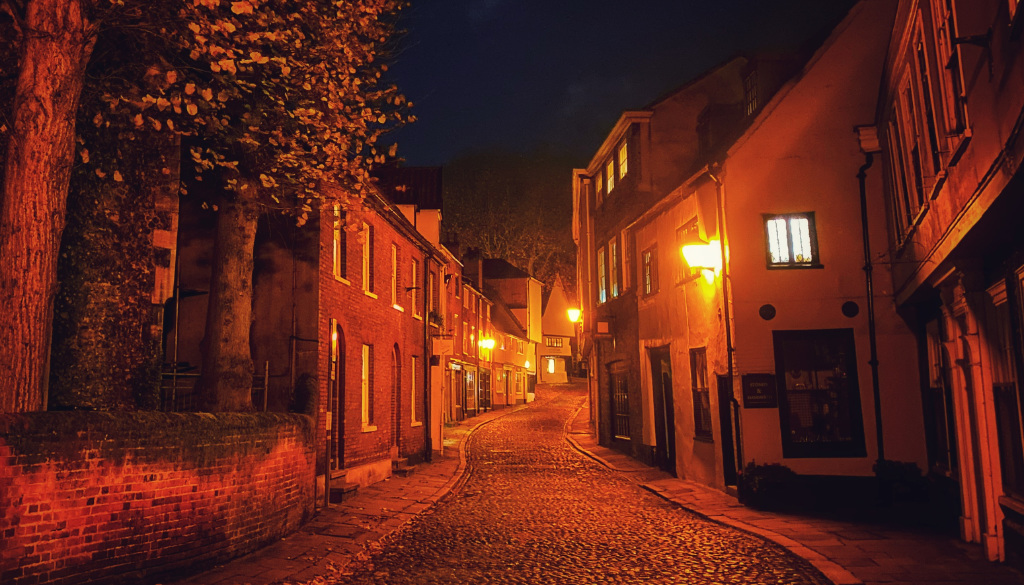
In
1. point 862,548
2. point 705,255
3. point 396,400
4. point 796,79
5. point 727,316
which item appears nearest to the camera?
point 862,548

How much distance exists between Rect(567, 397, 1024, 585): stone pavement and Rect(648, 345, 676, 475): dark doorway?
149 inches

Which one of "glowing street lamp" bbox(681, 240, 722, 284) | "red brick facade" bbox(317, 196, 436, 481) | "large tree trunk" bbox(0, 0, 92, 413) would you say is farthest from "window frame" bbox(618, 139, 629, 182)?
"large tree trunk" bbox(0, 0, 92, 413)

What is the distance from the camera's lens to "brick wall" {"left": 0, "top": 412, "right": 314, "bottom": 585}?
21.2ft

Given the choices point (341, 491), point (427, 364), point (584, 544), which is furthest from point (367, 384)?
point (584, 544)

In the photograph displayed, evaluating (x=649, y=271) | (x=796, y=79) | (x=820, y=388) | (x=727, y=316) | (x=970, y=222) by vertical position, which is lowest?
(x=820, y=388)

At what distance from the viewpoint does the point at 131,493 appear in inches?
293

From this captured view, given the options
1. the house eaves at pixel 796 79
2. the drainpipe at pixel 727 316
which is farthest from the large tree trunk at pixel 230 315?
the house eaves at pixel 796 79

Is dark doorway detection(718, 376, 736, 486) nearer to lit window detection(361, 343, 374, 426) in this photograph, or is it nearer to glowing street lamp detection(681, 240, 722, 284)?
glowing street lamp detection(681, 240, 722, 284)

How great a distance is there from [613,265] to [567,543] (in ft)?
44.8

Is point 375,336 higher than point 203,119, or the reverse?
point 203,119

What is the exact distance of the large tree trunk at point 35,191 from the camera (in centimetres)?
732

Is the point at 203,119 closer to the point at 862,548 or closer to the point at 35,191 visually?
the point at 35,191

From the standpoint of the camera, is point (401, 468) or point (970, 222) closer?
point (970, 222)

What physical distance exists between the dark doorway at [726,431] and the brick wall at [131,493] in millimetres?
8342
